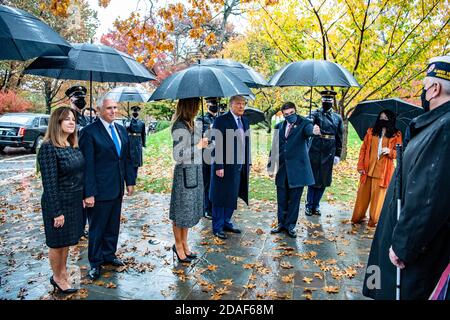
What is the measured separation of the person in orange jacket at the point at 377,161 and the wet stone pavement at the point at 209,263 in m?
0.50

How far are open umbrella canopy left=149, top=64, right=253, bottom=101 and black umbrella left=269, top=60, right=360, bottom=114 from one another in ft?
4.79

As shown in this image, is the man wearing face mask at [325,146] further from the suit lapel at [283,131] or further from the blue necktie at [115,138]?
the blue necktie at [115,138]

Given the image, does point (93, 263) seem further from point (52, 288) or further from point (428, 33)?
point (428, 33)

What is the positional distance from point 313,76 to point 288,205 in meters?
2.07

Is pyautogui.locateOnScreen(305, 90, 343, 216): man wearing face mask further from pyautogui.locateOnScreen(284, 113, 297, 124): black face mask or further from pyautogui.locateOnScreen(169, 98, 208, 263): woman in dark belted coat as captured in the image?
pyautogui.locateOnScreen(169, 98, 208, 263): woman in dark belted coat

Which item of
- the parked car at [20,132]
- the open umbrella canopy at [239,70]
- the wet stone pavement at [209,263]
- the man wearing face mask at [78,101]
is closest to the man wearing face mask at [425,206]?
the wet stone pavement at [209,263]

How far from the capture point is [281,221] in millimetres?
5648

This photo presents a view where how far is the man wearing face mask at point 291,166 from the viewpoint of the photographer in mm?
5422

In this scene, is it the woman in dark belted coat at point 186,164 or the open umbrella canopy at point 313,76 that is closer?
the woman in dark belted coat at point 186,164

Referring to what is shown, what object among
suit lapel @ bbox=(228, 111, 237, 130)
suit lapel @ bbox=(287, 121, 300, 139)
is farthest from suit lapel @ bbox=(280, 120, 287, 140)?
suit lapel @ bbox=(228, 111, 237, 130)

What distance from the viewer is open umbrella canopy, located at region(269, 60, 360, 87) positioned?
5.42 m

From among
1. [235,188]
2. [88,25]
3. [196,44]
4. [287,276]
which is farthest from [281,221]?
[88,25]

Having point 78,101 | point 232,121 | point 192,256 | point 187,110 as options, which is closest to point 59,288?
point 192,256

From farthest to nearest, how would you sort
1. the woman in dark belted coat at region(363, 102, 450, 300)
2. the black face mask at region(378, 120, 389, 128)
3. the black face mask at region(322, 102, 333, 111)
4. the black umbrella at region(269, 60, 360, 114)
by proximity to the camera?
the black face mask at region(322, 102, 333, 111), the black face mask at region(378, 120, 389, 128), the black umbrella at region(269, 60, 360, 114), the woman in dark belted coat at region(363, 102, 450, 300)
